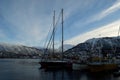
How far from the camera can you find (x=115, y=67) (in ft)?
214

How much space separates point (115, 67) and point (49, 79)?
2585cm

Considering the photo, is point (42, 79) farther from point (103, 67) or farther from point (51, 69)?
point (51, 69)

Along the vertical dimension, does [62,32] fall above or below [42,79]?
above

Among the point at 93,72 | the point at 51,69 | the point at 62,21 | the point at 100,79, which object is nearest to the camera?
the point at 100,79

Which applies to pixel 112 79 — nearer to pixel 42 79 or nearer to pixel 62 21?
pixel 42 79

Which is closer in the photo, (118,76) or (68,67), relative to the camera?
(118,76)

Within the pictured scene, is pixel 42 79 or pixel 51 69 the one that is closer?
pixel 42 79

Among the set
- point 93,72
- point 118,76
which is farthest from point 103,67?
point 118,76

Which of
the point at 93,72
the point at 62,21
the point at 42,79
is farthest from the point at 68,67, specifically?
the point at 42,79

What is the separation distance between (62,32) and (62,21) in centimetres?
389

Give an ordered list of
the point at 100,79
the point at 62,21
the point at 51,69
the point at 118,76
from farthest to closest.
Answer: the point at 62,21
the point at 51,69
the point at 118,76
the point at 100,79

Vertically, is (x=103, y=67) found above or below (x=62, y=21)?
below

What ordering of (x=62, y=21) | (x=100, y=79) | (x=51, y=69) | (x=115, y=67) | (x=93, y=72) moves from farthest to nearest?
(x=62, y=21) → (x=51, y=69) → (x=115, y=67) → (x=93, y=72) → (x=100, y=79)

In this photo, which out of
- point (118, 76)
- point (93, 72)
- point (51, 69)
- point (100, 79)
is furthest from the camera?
point (51, 69)
